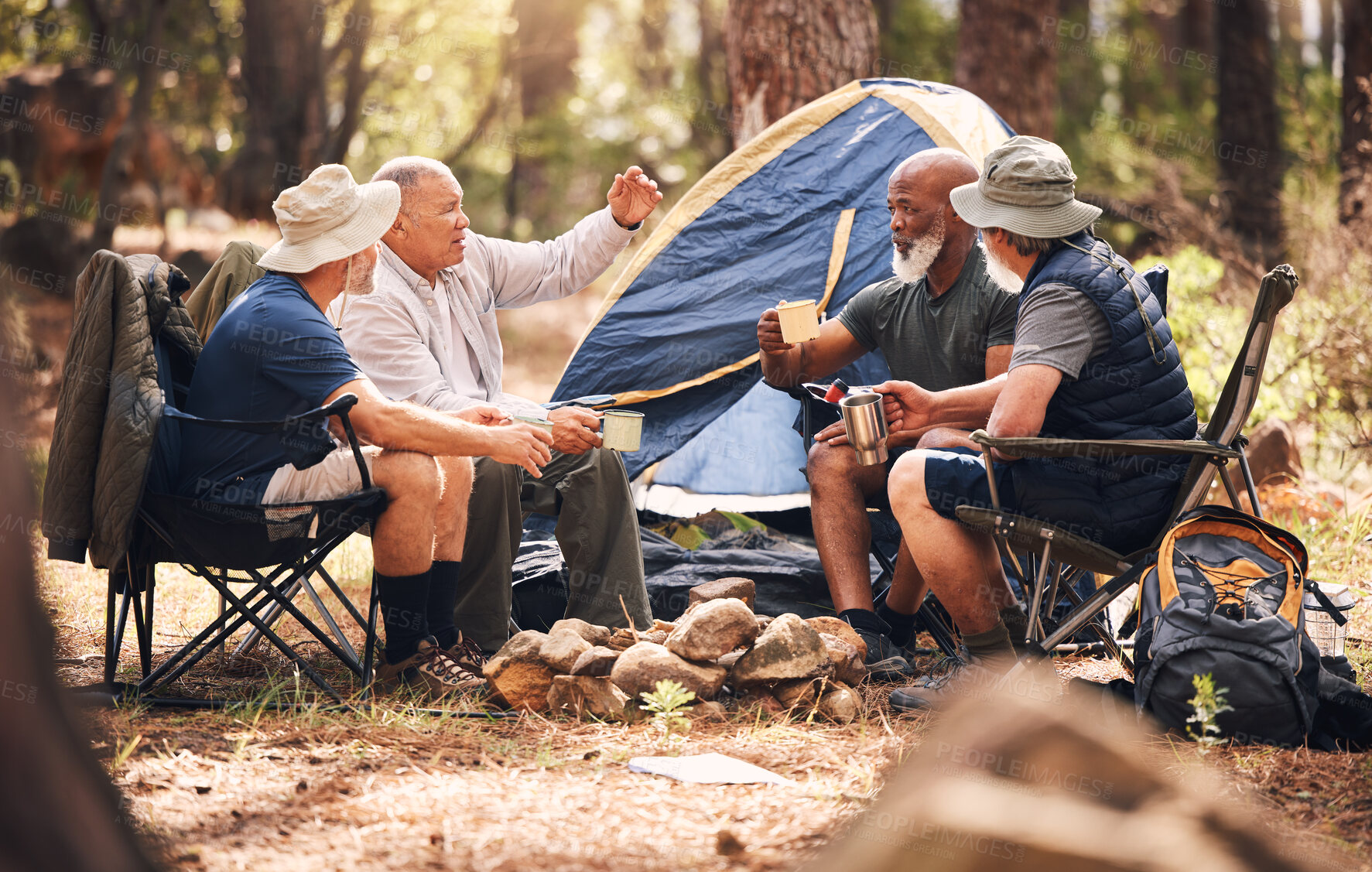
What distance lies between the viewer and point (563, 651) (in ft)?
9.30

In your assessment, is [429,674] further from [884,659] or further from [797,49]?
[797,49]

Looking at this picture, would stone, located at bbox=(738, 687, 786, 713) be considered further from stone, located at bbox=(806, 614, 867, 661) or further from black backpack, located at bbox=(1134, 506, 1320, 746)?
black backpack, located at bbox=(1134, 506, 1320, 746)

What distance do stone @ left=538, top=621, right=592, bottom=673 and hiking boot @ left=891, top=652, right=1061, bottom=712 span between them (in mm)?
810

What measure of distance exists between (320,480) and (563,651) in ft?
2.43

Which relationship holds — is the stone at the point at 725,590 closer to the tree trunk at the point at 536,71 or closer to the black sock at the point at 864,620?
the black sock at the point at 864,620

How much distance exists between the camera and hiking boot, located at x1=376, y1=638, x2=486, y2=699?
287 cm

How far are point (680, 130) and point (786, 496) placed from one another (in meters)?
9.98

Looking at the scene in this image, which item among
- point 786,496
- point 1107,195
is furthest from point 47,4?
point 786,496

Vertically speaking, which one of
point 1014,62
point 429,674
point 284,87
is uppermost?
point 284,87

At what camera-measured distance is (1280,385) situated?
5547 millimetres

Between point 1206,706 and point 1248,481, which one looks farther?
point 1248,481

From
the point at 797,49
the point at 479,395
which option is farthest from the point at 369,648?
the point at 797,49

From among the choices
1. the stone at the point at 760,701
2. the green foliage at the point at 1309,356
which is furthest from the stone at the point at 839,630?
the green foliage at the point at 1309,356

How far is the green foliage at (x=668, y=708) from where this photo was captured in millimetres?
2584
